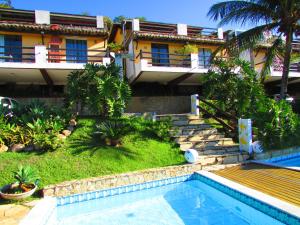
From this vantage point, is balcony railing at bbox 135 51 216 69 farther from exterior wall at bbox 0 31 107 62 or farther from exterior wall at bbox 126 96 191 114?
exterior wall at bbox 0 31 107 62

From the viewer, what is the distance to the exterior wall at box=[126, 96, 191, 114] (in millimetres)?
18562

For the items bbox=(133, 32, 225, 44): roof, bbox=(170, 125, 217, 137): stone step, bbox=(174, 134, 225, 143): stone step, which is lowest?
bbox=(174, 134, 225, 143): stone step

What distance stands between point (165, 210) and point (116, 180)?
2060 mm

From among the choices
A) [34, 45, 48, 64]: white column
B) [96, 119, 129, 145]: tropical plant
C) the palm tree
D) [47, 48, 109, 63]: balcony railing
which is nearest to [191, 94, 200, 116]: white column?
the palm tree

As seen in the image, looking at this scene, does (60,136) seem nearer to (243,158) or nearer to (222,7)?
(243,158)

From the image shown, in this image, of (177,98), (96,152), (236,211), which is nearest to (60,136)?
(96,152)

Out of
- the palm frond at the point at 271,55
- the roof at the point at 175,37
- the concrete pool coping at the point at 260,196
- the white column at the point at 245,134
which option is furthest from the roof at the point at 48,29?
the concrete pool coping at the point at 260,196

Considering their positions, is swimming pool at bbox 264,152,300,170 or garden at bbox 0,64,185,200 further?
swimming pool at bbox 264,152,300,170

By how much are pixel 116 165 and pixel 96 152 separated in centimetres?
105

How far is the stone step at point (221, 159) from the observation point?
30.5 feet

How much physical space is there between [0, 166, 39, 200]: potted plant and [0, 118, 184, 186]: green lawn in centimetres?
56

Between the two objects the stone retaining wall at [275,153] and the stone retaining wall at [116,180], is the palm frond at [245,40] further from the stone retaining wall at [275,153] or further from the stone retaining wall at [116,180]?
the stone retaining wall at [116,180]

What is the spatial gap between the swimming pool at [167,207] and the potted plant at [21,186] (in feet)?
2.73

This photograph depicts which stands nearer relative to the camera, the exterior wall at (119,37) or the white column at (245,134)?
the white column at (245,134)
